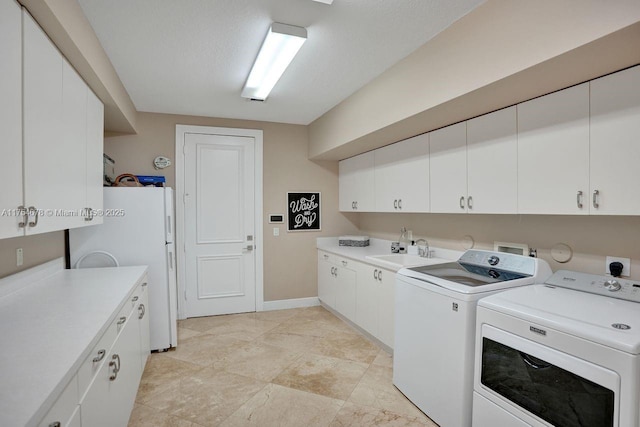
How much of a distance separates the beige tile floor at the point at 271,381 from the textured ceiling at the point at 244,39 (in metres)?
2.55

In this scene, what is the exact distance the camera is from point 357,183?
13.8ft

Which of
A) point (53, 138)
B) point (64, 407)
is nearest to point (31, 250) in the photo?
point (53, 138)

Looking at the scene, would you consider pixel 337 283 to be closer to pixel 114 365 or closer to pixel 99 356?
pixel 114 365

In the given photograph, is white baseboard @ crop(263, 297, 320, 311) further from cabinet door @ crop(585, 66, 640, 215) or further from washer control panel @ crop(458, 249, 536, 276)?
cabinet door @ crop(585, 66, 640, 215)

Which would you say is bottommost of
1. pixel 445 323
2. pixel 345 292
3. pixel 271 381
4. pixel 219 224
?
pixel 271 381

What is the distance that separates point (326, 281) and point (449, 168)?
2333 mm

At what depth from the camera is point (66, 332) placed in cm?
142

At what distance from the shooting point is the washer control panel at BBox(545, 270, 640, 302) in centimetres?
171

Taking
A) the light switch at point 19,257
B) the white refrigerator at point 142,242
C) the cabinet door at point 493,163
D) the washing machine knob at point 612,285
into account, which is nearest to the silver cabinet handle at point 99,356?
the light switch at point 19,257

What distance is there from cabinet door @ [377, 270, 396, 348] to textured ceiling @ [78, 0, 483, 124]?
1.80 metres

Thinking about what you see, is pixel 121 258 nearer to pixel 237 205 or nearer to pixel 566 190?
pixel 237 205

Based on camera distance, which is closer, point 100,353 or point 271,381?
point 100,353

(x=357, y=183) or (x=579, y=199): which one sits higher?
(x=357, y=183)

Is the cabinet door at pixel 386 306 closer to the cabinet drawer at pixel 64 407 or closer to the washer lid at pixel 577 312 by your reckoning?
the washer lid at pixel 577 312
